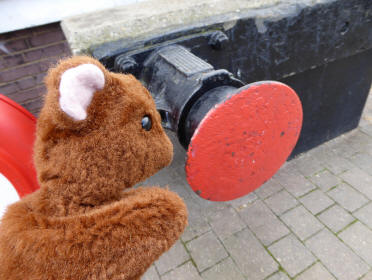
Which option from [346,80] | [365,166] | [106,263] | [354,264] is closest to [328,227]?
[354,264]

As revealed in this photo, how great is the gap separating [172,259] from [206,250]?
26cm

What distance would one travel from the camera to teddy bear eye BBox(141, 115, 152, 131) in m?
0.85

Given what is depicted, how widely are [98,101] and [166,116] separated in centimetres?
43

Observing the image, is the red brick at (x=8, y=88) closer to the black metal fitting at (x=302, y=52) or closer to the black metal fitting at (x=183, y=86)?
the black metal fitting at (x=302, y=52)

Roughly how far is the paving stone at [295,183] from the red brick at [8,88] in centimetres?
245

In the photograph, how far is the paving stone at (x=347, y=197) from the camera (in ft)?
7.25

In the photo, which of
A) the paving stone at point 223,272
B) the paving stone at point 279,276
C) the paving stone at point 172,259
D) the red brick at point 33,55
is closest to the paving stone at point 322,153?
the paving stone at point 279,276

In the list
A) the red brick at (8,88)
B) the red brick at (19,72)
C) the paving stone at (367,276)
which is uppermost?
the red brick at (19,72)

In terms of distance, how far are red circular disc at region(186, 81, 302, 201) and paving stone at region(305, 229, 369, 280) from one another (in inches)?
44.8

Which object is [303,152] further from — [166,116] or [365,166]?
[166,116]

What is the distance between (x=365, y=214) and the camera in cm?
213

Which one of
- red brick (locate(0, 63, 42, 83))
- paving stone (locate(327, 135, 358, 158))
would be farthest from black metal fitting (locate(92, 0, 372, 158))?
red brick (locate(0, 63, 42, 83))

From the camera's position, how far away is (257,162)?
111cm

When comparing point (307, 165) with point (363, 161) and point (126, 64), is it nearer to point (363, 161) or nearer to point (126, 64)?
point (363, 161)
